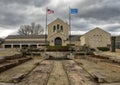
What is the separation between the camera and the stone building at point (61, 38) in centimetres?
6088

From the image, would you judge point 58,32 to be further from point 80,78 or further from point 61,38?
point 80,78

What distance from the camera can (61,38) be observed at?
210 feet

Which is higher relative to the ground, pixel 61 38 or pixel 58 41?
pixel 61 38

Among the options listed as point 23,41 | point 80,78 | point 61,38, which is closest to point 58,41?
point 61,38

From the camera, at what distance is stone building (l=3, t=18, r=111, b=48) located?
60.9 meters

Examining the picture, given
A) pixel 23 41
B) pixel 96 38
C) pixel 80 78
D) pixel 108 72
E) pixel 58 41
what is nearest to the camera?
pixel 80 78

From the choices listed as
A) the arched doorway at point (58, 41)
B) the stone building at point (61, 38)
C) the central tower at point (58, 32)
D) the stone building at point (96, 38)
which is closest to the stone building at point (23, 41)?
the stone building at point (61, 38)

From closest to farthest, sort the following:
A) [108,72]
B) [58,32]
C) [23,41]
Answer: [108,72]
[58,32]
[23,41]

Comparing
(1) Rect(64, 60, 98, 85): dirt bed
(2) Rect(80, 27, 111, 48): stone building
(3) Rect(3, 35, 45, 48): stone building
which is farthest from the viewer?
(3) Rect(3, 35, 45, 48): stone building

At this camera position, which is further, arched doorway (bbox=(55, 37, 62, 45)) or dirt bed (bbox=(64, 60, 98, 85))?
arched doorway (bbox=(55, 37, 62, 45))

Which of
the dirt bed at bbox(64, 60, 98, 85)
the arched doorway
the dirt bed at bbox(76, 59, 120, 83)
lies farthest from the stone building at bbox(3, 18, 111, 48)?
the dirt bed at bbox(64, 60, 98, 85)

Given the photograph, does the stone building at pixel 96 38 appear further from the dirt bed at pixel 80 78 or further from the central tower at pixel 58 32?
the dirt bed at pixel 80 78

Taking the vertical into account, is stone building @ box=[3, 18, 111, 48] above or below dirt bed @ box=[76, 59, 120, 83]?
above

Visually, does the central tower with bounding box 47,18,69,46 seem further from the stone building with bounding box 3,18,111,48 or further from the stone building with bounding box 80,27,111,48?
the stone building with bounding box 80,27,111,48
